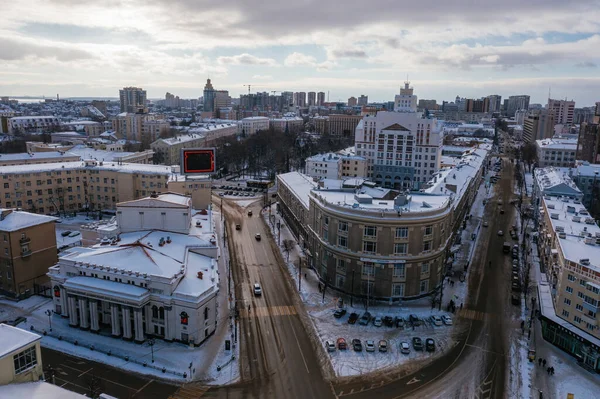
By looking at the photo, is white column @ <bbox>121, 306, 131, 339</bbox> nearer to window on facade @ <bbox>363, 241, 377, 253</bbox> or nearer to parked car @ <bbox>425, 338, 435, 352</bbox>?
window on facade @ <bbox>363, 241, 377, 253</bbox>

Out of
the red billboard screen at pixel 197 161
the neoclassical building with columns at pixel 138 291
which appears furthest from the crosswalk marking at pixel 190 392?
the red billboard screen at pixel 197 161

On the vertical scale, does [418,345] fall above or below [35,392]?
below

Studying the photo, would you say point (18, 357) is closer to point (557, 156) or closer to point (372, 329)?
point (372, 329)

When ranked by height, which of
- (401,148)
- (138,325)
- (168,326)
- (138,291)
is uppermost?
(401,148)

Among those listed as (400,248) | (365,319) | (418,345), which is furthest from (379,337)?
(400,248)

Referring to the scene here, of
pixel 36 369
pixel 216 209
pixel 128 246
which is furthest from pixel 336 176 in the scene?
pixel 36 369

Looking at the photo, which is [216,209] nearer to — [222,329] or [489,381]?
[222,329]
